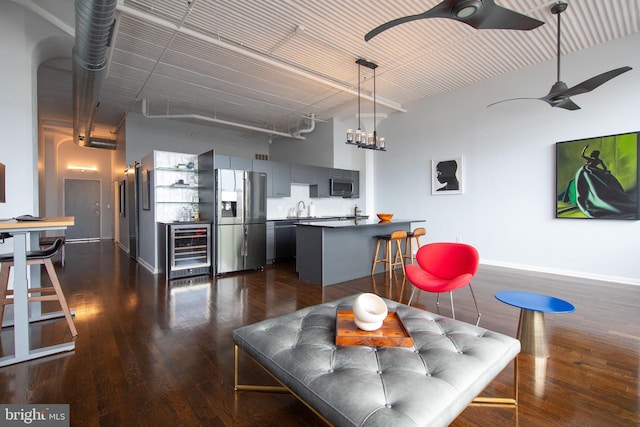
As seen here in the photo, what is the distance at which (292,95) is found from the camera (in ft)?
21.4

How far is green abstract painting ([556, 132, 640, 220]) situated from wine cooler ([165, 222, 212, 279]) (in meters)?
6.08

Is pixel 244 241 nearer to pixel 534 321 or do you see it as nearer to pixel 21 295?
pixel 21 295

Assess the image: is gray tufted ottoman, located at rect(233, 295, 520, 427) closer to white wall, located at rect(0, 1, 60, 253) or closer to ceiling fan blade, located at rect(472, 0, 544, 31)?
ceiling fan blade, located at rect(472, 0, 544, 31)

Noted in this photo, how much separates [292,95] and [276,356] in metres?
6.05

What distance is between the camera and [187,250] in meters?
4.98

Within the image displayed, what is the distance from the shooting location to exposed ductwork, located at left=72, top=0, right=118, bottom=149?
2.69 metres

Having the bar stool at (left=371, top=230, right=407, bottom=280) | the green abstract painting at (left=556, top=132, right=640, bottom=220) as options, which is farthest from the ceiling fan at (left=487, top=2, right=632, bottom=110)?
the bar stool at (left=371, top=230, right=407, bottom=280)

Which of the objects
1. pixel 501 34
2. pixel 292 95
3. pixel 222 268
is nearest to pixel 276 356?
pixel 222 268

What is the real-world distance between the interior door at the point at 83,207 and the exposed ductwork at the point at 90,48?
5.41 metres

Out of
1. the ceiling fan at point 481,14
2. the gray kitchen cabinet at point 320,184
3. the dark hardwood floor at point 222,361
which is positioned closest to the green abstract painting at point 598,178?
the dark hardwood floor at point 222,361

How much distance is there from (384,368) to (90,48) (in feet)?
14.5

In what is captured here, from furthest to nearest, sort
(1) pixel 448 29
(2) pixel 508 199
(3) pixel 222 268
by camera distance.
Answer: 1. (2) pixel 508 199
2. (3) pixel 222 268
3. (1) pixel 448 29

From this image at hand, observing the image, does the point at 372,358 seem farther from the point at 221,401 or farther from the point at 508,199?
the point at 508,199

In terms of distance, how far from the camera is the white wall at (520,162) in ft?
14.5
